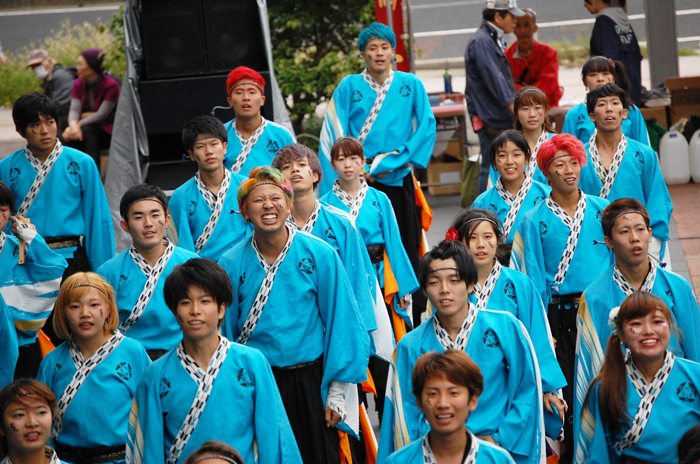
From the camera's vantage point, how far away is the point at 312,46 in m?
10.6

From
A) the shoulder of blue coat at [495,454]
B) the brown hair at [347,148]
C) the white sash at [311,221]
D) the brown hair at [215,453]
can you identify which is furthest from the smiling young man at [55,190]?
the shoulder of blue coat at [495,454]

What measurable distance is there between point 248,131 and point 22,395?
9.05ft

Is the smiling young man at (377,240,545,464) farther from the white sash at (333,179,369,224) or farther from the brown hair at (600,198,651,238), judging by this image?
the white sash at (333,179,369,224)

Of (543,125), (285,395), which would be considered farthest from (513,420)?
(543,125)

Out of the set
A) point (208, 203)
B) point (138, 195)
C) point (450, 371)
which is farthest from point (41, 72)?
point (450, 371)

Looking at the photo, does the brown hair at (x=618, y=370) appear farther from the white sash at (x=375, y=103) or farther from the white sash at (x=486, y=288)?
the white sash at (x=375, y=103)

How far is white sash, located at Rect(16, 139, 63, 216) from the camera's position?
213 inches

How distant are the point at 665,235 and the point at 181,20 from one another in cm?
479

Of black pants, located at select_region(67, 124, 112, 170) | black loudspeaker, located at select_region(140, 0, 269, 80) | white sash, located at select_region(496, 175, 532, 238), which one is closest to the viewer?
white sash, located at select_region(496, 175, 532, 238)

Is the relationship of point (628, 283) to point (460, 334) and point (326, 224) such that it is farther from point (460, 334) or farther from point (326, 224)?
point (326, 224)

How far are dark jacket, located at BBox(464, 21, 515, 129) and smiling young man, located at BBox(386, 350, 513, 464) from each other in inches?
195

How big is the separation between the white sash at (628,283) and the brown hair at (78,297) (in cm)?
210

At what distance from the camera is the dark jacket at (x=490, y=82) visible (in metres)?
7.67

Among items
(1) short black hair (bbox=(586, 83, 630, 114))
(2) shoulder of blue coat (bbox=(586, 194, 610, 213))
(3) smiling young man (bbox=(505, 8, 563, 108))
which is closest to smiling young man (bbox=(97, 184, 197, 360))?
(2) shoulder of blue coat (bbox=(586, 194, 610, 213))
